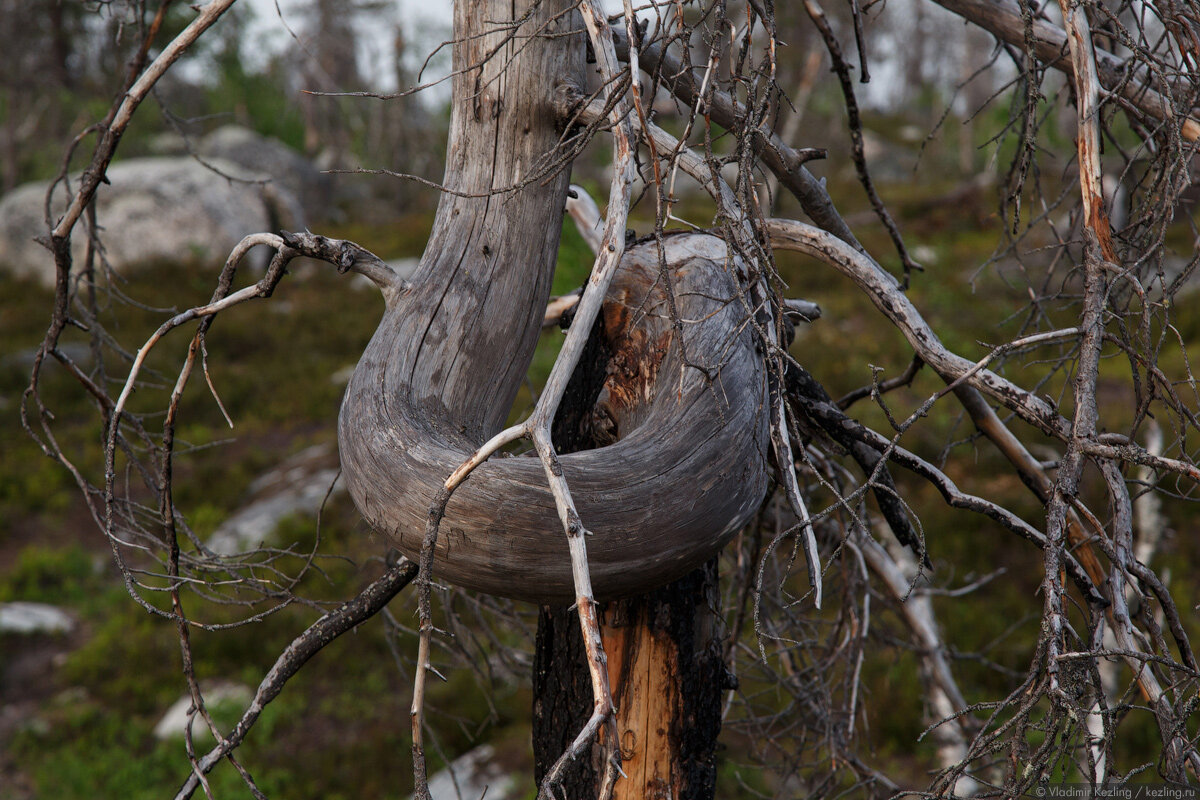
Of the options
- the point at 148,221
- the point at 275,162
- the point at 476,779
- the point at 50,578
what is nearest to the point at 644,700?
the point at 476,779

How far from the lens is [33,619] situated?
572cm

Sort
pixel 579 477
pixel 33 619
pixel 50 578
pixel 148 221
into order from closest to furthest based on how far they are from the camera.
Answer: pixel 579 477 → pixel 33 619 → pixel 50 578 → pixel 148 221

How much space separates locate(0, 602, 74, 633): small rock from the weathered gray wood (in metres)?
5.69

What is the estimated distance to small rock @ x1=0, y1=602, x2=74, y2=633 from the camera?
5.61 meters

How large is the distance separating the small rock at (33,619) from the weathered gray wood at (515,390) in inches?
224

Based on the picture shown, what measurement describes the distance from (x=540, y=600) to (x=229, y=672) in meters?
4.73

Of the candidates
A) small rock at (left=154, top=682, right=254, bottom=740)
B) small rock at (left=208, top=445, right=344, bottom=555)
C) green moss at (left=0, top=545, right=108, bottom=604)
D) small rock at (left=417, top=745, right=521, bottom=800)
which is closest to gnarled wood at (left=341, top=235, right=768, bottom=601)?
small rock at (left=417, top=745, right=521, bottom=800)

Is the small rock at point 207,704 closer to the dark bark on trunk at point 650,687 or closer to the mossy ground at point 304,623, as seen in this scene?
the mossy ground at point 304,623

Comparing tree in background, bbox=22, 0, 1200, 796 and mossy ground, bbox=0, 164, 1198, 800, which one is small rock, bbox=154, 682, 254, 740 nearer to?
mossy ground, bbox=0, 164, 1198, 800

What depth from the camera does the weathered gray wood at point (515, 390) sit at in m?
1.21

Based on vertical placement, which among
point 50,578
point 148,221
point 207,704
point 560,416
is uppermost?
point 148,221

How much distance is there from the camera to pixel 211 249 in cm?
1127

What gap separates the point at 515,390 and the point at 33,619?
19.2 ft

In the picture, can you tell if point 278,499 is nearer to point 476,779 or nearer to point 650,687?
point 476,779
